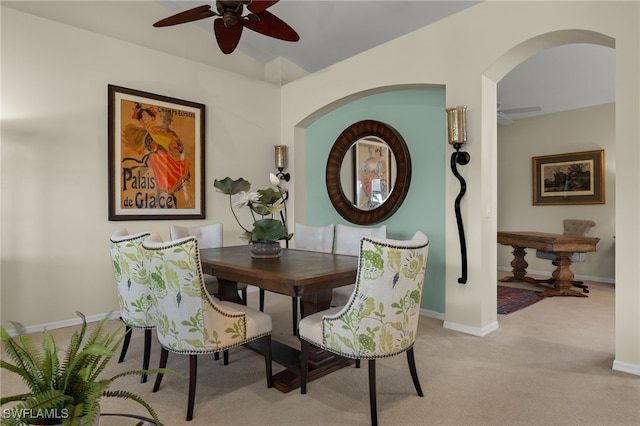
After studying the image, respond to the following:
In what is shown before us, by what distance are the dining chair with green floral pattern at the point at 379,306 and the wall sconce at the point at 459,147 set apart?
4.81 feet

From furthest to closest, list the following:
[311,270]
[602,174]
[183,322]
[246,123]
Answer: [602,174] < [246,123] < [311,270] < [183,322]

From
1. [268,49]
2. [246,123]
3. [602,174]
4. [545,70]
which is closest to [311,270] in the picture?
[246,123]

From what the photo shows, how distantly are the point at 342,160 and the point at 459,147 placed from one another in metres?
1.69

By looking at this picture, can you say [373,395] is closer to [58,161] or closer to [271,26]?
[271,26]

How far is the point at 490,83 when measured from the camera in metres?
3.27

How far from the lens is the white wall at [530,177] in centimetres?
558

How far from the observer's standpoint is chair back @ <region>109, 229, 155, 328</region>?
2311mm

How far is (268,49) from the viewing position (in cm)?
508

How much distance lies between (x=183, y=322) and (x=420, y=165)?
2867 millimetres

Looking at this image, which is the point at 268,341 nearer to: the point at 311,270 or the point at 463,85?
the point at 311,270

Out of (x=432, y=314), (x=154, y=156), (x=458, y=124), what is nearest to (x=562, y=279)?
(x=432, y=314)

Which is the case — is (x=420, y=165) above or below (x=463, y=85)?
below

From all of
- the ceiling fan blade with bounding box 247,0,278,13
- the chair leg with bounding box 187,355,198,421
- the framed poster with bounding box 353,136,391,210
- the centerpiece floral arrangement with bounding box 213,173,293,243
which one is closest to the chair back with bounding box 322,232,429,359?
the chair leg with bounding box 187,355,198,421

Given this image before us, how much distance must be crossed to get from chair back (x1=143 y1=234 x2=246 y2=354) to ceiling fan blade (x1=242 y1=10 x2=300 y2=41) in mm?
1732
